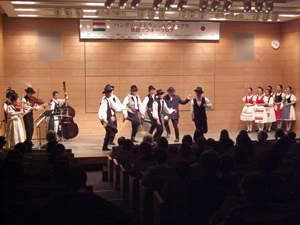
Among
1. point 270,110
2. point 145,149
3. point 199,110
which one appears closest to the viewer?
point 145,149

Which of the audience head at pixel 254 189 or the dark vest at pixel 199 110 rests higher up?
the dark vest at pixel 199 110

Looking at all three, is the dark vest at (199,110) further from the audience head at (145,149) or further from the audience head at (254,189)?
the audience head at (254,189)

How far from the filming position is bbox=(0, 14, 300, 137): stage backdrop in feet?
35.9

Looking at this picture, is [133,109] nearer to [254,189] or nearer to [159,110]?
[159,110]

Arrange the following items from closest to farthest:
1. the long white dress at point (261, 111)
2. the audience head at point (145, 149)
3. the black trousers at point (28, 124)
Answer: the audience head at point (145, 149), the black trousers at point (28, 124), the long white dress at point (261, 111)

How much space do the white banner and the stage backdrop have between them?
0.72 ft

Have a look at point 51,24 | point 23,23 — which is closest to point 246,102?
point 51,24

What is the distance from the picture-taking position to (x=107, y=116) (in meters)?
8.43

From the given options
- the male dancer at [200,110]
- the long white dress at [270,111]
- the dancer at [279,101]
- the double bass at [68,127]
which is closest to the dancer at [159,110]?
the male dancer at [200,110]

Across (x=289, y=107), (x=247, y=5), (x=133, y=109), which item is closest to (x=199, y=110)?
(x=133, y=109)

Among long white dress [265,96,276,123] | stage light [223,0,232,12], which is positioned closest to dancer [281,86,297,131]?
long white dress [265,96,276,123]

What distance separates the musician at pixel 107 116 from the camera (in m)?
8.22

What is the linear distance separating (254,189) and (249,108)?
9757 mm

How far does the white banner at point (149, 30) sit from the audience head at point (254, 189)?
378 inches
